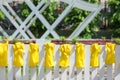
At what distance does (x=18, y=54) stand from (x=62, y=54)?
620 mm

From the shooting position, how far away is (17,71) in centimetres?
529

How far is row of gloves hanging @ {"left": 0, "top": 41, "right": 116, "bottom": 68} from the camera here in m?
5.11

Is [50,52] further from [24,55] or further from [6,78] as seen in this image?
[6,78]

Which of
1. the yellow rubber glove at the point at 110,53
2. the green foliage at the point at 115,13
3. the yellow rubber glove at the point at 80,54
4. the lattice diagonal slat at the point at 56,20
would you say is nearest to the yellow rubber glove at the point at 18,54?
the yellow rubber glove at the point at 80,54

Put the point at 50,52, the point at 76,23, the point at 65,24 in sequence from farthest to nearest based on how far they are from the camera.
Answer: the point at 65,24 → the point at 76,23 → the point at 50,52

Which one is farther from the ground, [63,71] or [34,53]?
[34,53]

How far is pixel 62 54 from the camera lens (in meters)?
5.13

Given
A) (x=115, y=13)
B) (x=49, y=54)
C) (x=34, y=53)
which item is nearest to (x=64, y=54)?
(x=49, y=54)

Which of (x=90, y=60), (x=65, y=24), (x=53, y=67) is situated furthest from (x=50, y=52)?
(x=65, y=24)

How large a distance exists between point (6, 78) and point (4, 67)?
0.59 feet

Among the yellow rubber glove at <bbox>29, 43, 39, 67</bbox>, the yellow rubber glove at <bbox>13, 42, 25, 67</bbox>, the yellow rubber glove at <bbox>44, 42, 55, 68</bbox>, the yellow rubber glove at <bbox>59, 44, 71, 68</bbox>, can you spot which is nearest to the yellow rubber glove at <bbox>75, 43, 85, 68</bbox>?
the yellow rubber glove at <bbox>59, 44, 71, 68</bbox>

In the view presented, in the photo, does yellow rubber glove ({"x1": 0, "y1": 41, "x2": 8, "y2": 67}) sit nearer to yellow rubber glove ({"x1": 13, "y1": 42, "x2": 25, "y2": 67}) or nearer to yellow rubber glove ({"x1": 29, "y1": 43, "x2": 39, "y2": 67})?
yellow rubber glove ({"x1": 13, "y1": 42, "x2": 25, "y2": 67})

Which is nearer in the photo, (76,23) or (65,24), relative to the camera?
(76,23)

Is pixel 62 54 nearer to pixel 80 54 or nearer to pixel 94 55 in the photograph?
pixel 80 54
